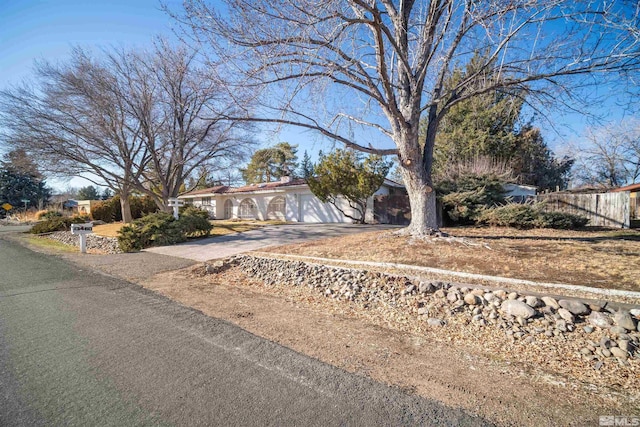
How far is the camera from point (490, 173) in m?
15.1

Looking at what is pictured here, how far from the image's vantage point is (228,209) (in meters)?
28.1

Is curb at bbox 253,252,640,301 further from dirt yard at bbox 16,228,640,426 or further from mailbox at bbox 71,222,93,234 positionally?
mailbox at bbox 71,222,93,234

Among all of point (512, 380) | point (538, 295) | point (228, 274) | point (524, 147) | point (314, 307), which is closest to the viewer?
point (512, 380)

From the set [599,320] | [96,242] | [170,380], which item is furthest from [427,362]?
[96,242]

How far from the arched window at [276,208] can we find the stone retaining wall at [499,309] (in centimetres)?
1811

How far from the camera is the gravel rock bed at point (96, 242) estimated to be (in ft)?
39.7

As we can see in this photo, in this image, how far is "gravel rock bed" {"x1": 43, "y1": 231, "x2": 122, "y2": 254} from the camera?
1211 cm

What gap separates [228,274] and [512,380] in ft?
19.6

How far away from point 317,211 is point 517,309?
1817 cm

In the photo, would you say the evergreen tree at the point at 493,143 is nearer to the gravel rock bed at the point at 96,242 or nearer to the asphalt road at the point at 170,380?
the gravel rock bed at the point at 96,242

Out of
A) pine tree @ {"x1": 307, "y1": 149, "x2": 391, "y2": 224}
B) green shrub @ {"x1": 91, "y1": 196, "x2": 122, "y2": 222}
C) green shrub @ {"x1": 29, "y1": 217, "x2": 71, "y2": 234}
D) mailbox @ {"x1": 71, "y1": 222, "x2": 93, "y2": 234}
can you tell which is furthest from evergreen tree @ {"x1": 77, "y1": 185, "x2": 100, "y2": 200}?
pine tree @ {"x1": 307, "y1": 149, "x2": 391, "y2": 224}

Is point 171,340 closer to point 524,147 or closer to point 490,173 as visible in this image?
point 490,173

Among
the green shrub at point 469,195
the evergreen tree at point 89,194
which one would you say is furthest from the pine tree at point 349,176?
the evergreen tree at point 89,194

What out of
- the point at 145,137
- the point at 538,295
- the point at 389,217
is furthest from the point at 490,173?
the point at 145,137
